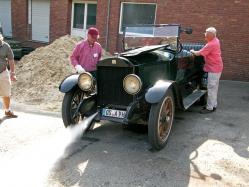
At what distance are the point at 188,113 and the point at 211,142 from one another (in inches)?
70.5

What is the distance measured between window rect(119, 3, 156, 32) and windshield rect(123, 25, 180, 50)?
7436mm

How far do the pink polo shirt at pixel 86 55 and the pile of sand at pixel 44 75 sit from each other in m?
1.75

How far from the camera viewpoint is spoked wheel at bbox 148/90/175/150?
5.01 metres

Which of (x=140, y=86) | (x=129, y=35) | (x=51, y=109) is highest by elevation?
(x=129, y=35)

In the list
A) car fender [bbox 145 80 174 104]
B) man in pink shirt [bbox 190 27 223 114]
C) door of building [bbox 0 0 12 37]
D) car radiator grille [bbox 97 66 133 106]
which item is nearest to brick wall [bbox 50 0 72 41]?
door of building [bbox 0 0 12 37]

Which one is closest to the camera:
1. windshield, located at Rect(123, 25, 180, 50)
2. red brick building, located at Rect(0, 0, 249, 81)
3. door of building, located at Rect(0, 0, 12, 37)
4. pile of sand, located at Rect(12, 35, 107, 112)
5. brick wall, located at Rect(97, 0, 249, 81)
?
windshield, located at Rect(123, 25, 180, 50)

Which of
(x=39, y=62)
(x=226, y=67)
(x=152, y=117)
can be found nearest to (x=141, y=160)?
(x=152, y=117)

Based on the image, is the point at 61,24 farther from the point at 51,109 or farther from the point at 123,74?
the point at 123,74

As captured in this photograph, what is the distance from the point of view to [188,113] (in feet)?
24.7

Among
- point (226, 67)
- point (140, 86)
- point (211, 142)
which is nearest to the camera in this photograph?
point (140, 86)

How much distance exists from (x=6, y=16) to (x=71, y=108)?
1531 cm

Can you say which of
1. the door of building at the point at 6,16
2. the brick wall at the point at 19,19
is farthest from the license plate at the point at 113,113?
the door of building at the point at 6,16

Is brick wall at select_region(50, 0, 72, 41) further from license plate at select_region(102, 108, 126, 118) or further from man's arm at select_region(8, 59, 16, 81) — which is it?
license plate at select_region(102, 108, 126, 118)

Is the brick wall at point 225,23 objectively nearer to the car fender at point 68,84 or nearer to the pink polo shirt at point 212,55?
the pink polo shirt at point 212,55
